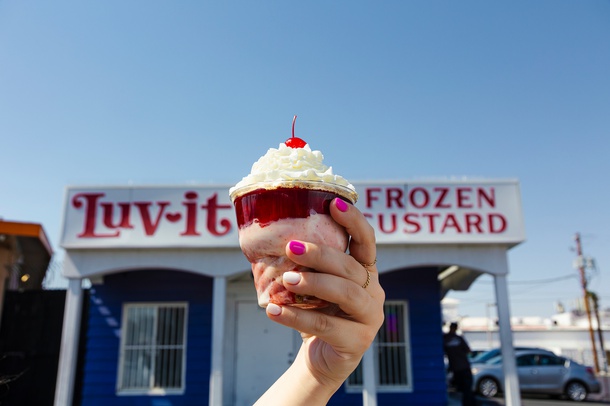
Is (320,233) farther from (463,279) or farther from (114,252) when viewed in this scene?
(463,279)

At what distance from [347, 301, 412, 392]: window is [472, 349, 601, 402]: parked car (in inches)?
243

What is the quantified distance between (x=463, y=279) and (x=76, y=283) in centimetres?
829

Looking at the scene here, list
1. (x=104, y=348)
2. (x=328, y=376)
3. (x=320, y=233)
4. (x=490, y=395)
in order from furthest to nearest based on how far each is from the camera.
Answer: (x=490, y=395)
(x=104, y=348)
(x=328, y=376)
(x=320, y=233)

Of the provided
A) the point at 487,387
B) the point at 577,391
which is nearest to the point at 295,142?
the point at 487,387

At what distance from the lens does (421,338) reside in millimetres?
10430

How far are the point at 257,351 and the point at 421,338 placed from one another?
3600mm

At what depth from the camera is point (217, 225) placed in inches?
339

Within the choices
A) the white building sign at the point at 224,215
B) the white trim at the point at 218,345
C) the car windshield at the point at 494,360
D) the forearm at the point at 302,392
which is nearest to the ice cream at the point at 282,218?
the forearm at the point at 302,392

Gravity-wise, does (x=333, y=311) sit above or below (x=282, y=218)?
below

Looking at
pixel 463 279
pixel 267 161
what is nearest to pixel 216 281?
pixel 463 279

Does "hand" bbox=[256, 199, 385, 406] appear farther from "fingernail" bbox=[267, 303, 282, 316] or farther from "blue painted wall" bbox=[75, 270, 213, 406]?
"blue painted wall" bbox=[75, 270, 213, 406]

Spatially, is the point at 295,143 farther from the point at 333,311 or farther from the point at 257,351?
the point at 257,351

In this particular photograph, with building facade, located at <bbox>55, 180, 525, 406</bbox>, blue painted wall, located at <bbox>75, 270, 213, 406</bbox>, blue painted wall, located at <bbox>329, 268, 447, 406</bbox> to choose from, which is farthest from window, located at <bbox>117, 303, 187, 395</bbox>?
blue painted wall, located at <bbox>329, 268, 447, 406</bbox>

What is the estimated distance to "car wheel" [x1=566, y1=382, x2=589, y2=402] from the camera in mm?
15172
